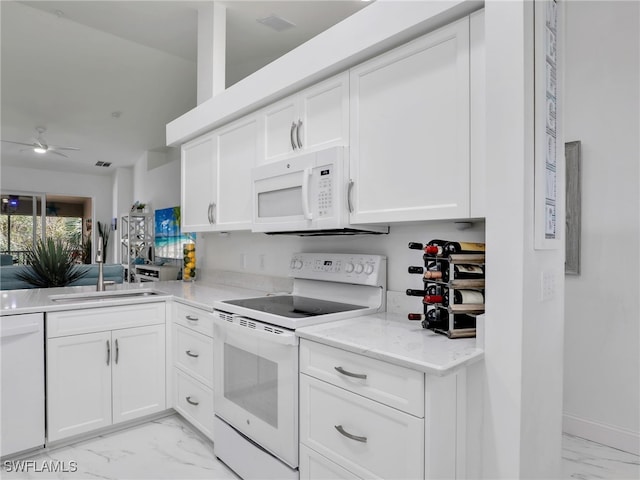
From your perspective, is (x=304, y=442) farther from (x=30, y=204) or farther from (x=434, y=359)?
(x=30, y=204)

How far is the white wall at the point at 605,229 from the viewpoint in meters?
2.26

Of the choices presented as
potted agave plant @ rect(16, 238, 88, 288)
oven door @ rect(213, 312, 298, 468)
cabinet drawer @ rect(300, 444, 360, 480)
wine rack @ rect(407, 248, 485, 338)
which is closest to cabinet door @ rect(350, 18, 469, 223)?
wine rack @ rect(407, 248, 485, 338)

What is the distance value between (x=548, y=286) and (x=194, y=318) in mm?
1912

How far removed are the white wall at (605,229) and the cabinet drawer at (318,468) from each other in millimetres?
1844

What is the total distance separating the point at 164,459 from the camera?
7.09 feet

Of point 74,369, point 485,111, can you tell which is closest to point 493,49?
point 485,111

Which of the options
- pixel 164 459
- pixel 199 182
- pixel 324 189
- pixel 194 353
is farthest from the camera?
pixel 199 182

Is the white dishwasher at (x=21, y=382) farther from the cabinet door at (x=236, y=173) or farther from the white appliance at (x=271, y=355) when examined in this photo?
the cabinet door at (x=236, y=173)

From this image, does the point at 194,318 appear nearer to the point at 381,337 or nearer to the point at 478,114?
the point at 381,337

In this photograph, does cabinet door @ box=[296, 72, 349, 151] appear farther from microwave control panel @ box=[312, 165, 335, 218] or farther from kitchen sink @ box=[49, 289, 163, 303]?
kitchen sink @ box=[49, 289, 163, 303]

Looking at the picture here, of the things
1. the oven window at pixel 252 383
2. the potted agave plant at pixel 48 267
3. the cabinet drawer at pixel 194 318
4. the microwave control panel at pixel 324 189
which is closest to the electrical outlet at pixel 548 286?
the microwave control panel at pixel 324 189

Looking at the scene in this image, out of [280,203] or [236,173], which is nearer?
[280,203]

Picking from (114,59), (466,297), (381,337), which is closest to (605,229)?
(466,297)

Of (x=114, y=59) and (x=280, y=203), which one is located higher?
(x=114, y=59)
